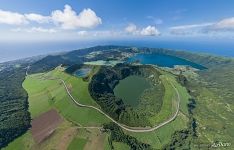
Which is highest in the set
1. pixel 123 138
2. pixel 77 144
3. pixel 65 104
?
pixel 65 104

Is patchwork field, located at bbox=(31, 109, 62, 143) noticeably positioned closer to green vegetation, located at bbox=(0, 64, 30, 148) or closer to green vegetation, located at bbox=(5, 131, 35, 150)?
green vegetation, located at bbox=(5, 131, 35, 150)

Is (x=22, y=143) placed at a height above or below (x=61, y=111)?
below

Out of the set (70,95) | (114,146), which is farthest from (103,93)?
(114,146)

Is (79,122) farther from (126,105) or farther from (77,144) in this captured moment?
(126,105)

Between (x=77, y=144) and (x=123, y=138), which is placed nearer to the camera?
(x=77, y=144)

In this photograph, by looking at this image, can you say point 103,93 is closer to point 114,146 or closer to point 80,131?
point 80,131

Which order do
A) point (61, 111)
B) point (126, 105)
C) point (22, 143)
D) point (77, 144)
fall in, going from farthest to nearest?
point (126, 105)
point (61, 111)
point (22, 143)
point (77, 144)

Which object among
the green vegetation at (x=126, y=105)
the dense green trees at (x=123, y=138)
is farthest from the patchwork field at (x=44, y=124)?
the dense green trees at (x=123, y=138)

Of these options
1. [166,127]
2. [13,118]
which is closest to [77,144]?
[166,127]

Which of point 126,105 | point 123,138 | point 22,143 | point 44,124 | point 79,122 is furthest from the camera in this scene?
point 126,105
